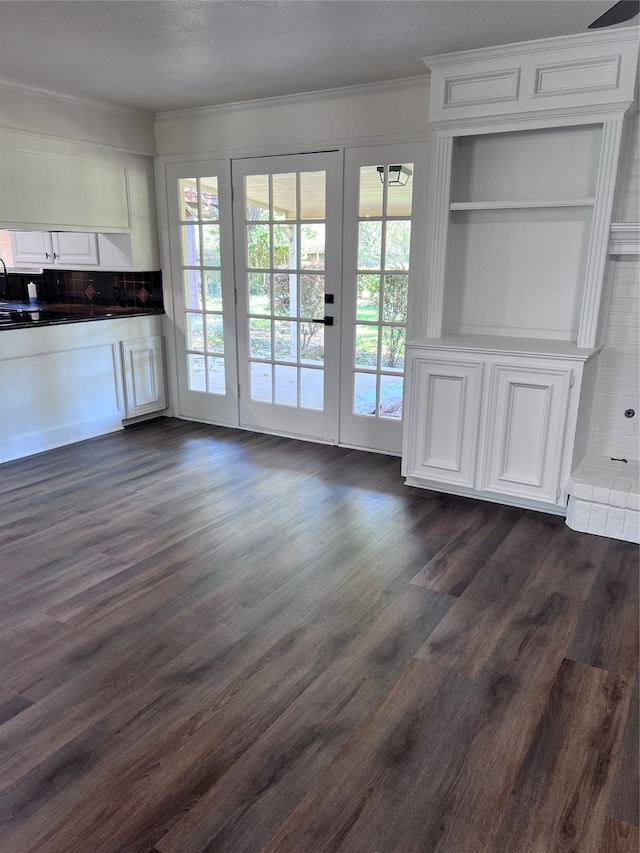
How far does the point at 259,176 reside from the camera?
14.3ft

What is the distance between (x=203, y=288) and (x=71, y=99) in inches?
60.0

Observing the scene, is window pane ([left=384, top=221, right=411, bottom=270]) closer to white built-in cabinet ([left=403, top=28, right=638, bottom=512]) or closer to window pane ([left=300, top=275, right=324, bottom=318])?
white built-in cabinet ([left=403, top=28, right=638, bottom=512])

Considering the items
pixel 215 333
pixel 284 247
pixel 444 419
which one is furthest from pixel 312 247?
pixel 444 419

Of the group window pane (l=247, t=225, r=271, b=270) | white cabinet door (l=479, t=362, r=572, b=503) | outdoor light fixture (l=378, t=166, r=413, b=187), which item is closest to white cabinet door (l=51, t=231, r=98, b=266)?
window pane (l=247, t=225, r=271, b=270)

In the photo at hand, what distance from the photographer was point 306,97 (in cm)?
399

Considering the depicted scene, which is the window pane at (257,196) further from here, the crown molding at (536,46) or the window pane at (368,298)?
the crown molding at (536,46)

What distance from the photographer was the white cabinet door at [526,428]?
10.2 ft

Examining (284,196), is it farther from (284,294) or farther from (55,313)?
(55,313)

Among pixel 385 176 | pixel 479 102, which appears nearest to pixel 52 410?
pixel 385 176

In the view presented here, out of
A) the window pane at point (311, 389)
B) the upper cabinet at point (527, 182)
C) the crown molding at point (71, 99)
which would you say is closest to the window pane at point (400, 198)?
the upper cabinet at point (527, 182)

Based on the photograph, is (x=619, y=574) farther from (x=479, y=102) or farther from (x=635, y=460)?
(x=479, y=102)

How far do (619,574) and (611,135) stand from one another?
208 centimetres

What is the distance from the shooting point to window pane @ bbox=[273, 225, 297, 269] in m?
4.31

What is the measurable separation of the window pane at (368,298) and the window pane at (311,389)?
553 millimetres
